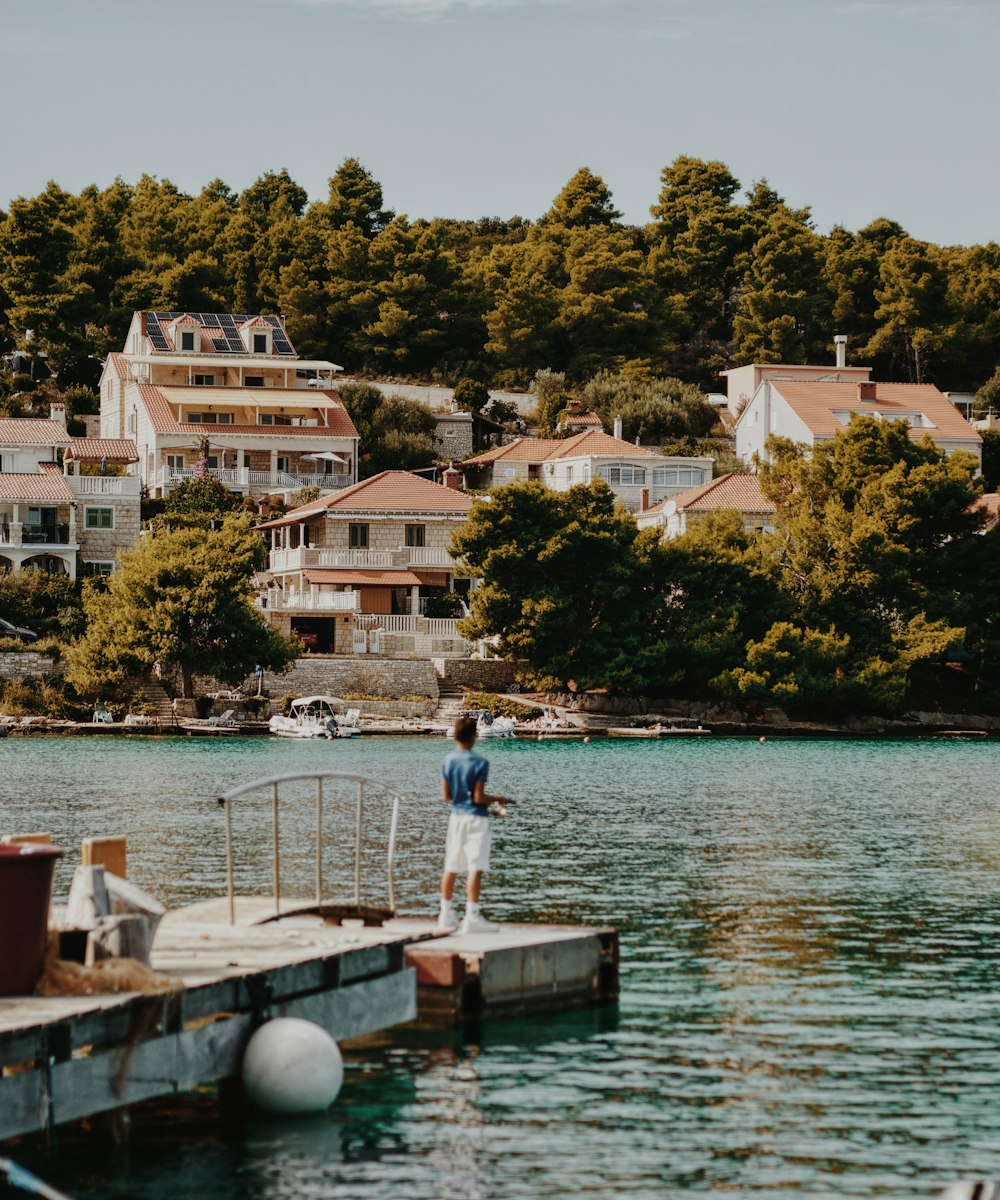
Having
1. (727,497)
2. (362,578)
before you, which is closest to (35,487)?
(362,578)

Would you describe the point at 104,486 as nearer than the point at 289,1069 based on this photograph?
No

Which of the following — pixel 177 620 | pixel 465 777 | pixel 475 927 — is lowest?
pixel 475 927

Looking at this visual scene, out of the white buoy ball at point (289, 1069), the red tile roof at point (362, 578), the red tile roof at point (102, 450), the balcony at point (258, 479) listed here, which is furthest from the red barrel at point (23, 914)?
the balcony at point (258, 479)

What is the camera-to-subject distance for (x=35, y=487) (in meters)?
69.8

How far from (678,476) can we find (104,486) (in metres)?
27.1

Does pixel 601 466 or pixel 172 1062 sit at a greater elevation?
pixel 601 466

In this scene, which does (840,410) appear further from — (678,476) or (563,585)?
(563,585)

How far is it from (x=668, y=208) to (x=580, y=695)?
5909cm

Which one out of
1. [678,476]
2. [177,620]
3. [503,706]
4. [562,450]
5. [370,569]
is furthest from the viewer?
[678,476]

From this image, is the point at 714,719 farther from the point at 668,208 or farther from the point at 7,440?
the point at 668,208

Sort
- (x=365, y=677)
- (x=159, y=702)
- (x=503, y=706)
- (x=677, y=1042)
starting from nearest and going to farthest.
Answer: (x=677, y=1042) → (x=159, y=702) → (x=503, y=706) → (x=365, y=677)

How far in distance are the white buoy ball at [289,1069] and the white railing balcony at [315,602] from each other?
2164 inches

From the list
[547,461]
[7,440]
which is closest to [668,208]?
[547,461]

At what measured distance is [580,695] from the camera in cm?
6438
